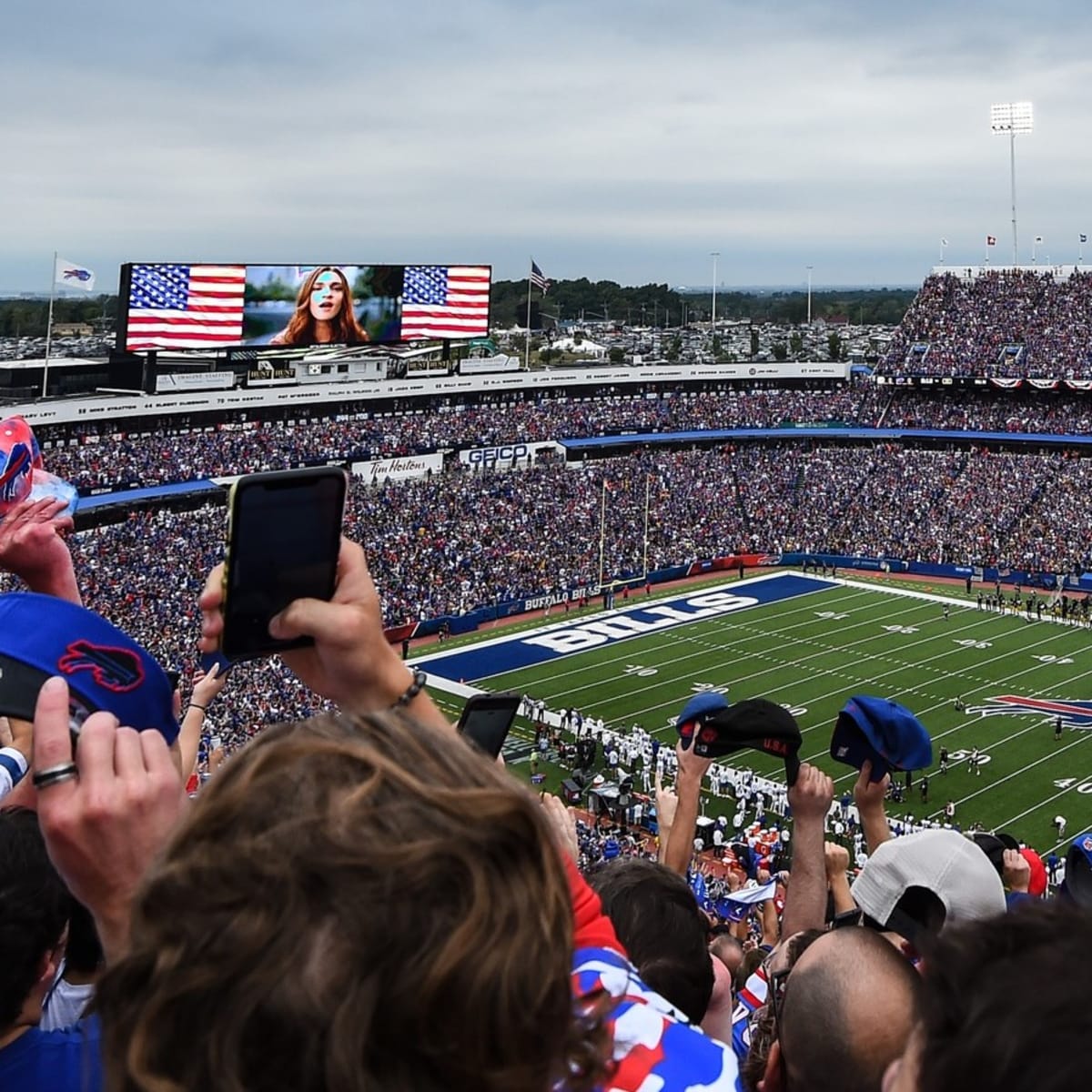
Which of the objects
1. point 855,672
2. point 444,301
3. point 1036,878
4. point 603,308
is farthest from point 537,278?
point 603,308

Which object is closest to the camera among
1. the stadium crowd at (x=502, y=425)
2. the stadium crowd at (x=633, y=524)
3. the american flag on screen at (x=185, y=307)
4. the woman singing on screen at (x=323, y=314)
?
the stadium crowd at (x=633, y=524)

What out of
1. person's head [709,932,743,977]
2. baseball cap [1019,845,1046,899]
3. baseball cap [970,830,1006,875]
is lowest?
person's head [709,932,743,977]

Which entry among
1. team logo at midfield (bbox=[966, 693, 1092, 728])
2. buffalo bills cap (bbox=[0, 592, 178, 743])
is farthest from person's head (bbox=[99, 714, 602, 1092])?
team logo at midfield (bbox=[966, 693, 1092, 728])

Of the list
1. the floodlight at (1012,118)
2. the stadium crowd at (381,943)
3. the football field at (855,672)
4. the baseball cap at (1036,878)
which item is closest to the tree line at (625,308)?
the floodlight at (1012,118)

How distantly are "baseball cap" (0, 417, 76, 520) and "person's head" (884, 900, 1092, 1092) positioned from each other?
3.99m

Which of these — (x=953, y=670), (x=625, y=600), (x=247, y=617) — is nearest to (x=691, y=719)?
(x=247, y=617)

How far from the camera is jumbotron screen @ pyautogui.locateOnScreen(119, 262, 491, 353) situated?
1708 inches

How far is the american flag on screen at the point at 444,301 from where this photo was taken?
50.2 metres

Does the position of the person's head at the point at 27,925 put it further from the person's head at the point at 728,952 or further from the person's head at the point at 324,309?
the person's head at the point at 324,309

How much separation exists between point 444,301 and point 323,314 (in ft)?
18.7

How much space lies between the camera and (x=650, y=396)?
61281mm

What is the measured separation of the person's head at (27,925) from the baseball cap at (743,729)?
282cm

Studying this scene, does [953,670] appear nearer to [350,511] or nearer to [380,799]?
[350,511]

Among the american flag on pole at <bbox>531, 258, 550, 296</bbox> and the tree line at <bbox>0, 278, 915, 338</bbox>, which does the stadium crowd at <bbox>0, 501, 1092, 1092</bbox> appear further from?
the tree line at <bbox>0, 278, 915, 338</bbox>
